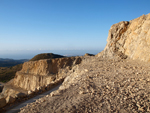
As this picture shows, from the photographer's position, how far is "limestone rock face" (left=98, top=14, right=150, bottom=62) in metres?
7.37

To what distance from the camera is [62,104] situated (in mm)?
4062

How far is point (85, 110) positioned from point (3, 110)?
14.8 ft

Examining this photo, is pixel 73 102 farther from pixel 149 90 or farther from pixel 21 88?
pixel 21 88

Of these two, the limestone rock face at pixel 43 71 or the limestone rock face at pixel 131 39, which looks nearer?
the limestone rock face at pixel 131 39

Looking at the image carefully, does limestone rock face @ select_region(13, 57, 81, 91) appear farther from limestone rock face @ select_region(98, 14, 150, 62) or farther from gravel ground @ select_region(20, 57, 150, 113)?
gravel ground @ select_region(20, 57, 150, 113)

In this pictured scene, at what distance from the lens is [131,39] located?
29.2 feet

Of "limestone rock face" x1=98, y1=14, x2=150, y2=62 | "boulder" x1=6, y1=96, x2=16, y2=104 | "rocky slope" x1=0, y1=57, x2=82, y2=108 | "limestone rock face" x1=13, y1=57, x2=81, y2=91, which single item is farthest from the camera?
"limestone rock face" x1=13, y1=57, x2=81, y2=91

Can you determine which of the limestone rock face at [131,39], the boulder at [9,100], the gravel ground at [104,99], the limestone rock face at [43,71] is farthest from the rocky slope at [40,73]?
the gravel ground at [104,99]

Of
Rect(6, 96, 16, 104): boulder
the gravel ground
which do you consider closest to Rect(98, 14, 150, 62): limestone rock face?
the gravel ground

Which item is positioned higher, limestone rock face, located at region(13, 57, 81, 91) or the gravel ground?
the gravel ground

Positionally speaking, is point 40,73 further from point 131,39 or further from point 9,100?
point 131,39

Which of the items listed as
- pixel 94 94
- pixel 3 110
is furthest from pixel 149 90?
pixel 3 110

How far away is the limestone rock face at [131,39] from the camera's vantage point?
7.37 metres

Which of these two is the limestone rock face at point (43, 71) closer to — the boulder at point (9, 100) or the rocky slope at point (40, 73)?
the rocky slope at point (40, 73)
